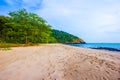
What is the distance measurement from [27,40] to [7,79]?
1324 inches

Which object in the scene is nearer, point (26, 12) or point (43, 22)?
point (26, 12)

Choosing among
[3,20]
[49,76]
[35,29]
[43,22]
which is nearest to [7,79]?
[49,76]

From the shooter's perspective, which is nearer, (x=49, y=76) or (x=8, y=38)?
(x=49, y=76)

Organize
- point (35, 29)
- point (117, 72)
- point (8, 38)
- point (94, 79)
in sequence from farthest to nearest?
point (8, 38), point (35, 29), point (117, 72), point (94, 79)

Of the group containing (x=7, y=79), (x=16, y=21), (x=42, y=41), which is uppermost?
(x=16, y=21)

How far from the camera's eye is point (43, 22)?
42.0 m

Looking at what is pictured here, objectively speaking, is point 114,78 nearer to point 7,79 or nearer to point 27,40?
point 7,79

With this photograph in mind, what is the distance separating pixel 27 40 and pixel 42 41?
4667 millimetres

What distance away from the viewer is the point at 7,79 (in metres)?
5.96

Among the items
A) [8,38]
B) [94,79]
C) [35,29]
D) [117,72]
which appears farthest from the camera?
[8,38]

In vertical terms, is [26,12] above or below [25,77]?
above

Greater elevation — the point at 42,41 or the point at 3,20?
the point at 3,20

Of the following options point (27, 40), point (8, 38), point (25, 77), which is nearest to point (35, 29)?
point (27, 40)

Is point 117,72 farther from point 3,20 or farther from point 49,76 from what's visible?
point 3,20
